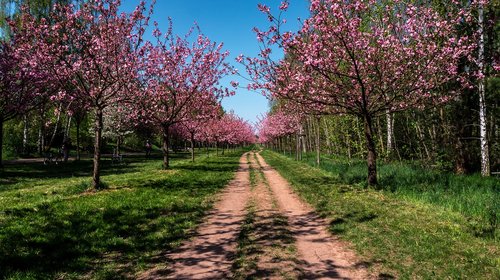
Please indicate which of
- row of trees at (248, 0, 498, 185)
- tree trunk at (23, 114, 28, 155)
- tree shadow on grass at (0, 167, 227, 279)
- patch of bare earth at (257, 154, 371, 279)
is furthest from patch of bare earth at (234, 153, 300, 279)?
tree trunk at (23, 114, 28, 155)

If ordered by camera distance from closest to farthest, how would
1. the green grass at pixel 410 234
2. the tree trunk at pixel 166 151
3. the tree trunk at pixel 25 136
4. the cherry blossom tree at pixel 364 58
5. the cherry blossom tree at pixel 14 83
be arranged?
the green grass at pixel 410 234 → the cherry blossom tree at pixel 364 58 → the cherry blossom tree at pixel 14 83 → the tree trunk at pixel 166 151 → the tree trunk at pixel 25 136

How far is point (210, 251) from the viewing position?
7.80 metres

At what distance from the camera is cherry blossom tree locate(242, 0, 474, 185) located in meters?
12.7

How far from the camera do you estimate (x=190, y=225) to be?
10.1m

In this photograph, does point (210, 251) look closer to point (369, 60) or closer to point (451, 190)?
point (451, 190)

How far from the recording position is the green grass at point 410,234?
6402mm

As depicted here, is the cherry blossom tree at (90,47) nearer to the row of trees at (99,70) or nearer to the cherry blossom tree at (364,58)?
the row of trees at (99,70)

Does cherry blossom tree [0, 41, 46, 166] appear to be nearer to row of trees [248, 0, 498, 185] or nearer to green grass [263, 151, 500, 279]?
row of trees [248, 0, 498, 185]

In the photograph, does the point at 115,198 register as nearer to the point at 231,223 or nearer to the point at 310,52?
the point at 231,223

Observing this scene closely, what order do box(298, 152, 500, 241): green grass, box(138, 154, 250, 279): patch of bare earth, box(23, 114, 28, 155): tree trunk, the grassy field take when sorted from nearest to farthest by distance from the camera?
box(138, 154, 250, 279): patch of bare earth, the grassy field, box(298, 152, 500, 241): green grass, box(23, 114, 28, 155): tree trunk

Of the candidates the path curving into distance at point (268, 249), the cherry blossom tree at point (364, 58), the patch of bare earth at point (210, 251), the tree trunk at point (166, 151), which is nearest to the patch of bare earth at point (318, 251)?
the path curving into distance at point (268, 249)

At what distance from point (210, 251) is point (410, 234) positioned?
474 cm

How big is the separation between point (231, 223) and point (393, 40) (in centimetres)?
911

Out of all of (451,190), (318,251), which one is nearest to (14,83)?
(318,251)
